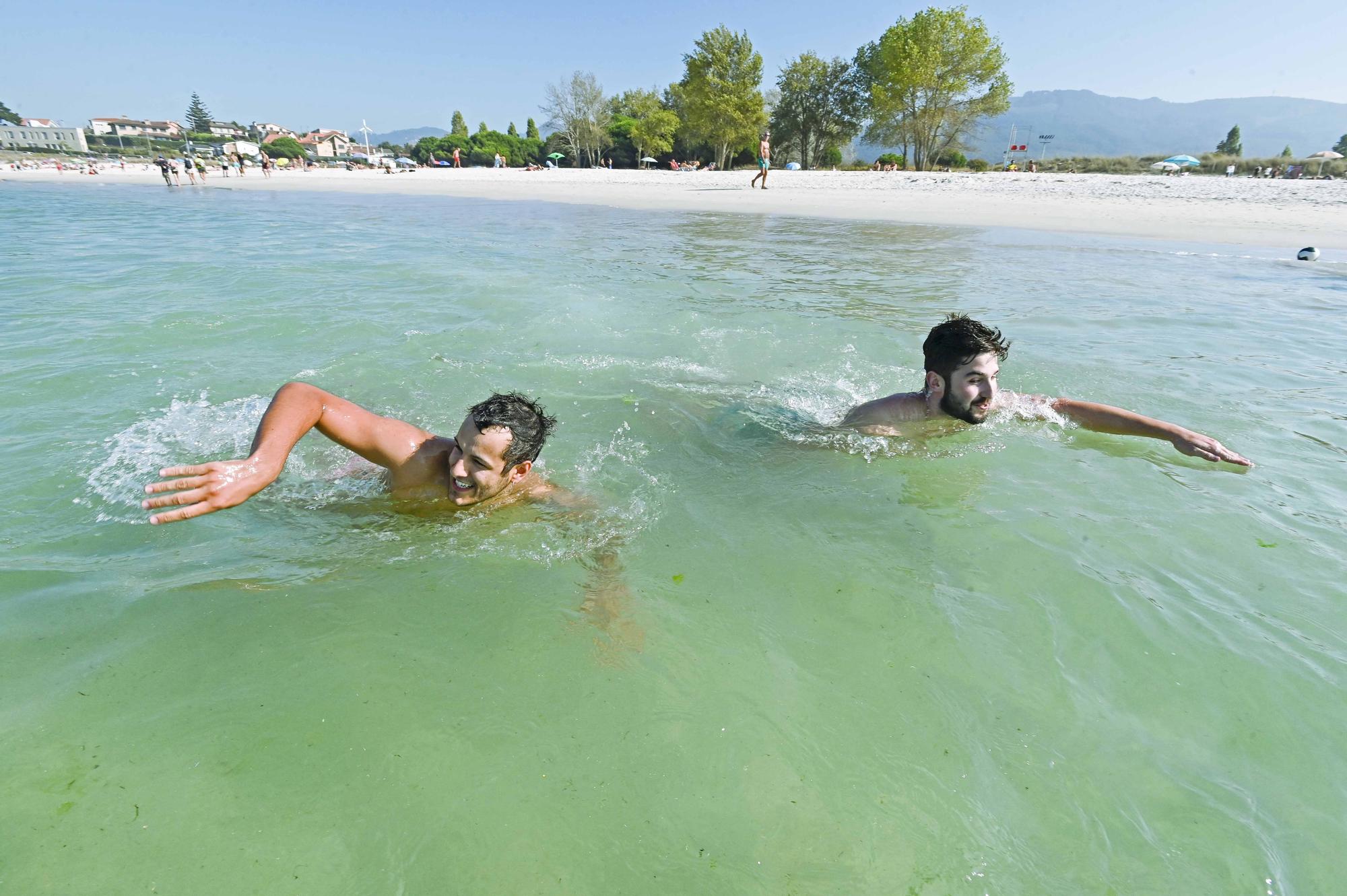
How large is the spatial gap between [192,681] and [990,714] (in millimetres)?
2573

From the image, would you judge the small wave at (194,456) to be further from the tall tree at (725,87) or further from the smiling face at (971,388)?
the tall tree at (725,87)

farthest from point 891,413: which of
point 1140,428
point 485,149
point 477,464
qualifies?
point 485,149

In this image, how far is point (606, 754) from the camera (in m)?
1.99

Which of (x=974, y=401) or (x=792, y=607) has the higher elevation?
(x=974, y=401)

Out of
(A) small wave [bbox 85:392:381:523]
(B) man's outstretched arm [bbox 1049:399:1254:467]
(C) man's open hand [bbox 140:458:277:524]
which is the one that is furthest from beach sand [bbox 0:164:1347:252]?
(C) man's open hand [bbox 140:458:277:524]

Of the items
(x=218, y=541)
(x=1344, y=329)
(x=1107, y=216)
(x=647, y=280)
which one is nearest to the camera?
(x=218, y=541)

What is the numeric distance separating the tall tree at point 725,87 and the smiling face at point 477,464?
5085 centimetres

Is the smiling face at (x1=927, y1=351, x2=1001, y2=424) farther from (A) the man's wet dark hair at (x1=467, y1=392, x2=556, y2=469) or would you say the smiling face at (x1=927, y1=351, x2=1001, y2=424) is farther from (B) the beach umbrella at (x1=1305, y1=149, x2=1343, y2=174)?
(B) the beach umbrella at (x1=1305, y1=149, x2=1343, y2=174)

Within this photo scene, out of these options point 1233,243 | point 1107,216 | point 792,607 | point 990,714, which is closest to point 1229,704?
point 990,714

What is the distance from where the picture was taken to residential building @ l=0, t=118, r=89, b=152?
10900cm

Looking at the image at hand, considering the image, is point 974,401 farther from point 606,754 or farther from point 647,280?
point 647,280

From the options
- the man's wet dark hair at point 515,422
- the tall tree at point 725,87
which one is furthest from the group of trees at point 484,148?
the man's wet dark hair at point 515,422

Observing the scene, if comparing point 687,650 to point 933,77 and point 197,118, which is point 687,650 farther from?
point 197,118

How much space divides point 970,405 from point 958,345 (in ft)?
1.18
